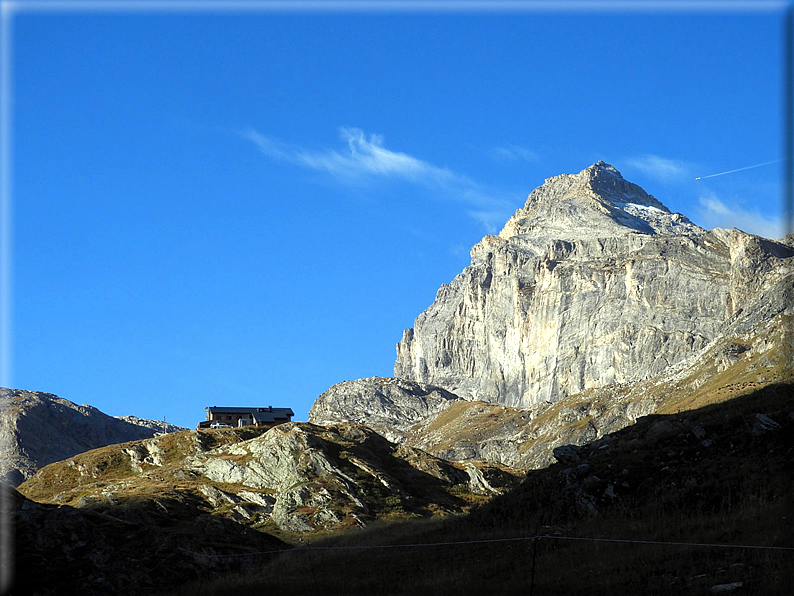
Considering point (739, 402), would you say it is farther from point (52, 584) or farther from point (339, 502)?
point (339, 502)

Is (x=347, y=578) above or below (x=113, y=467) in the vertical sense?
below

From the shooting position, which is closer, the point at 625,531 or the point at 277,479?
the point at 625,531

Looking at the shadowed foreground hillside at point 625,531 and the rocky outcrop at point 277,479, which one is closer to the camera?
the shadowed foreground hillside at point 625,531

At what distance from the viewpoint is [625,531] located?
119 feet

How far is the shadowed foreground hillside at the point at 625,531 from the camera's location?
28.4 m

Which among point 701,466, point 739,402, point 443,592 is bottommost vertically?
point 443,592

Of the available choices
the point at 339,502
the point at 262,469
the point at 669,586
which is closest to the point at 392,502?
the point at 339,502

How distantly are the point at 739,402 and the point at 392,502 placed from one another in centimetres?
4259

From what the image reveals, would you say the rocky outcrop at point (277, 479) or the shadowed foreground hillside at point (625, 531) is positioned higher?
the rocky outcrop at point (277, 479)

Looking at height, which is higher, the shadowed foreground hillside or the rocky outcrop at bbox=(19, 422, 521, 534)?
the rocky outcrop at bbox=(19, 422, 521, 534)

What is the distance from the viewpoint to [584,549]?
111 feet

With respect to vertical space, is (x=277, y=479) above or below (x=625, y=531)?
above

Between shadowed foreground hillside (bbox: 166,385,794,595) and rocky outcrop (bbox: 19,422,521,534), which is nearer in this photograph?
shadowed foreground hillside (bbox: 166,385,794,595)

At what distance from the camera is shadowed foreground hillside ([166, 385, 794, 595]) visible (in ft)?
93.0
